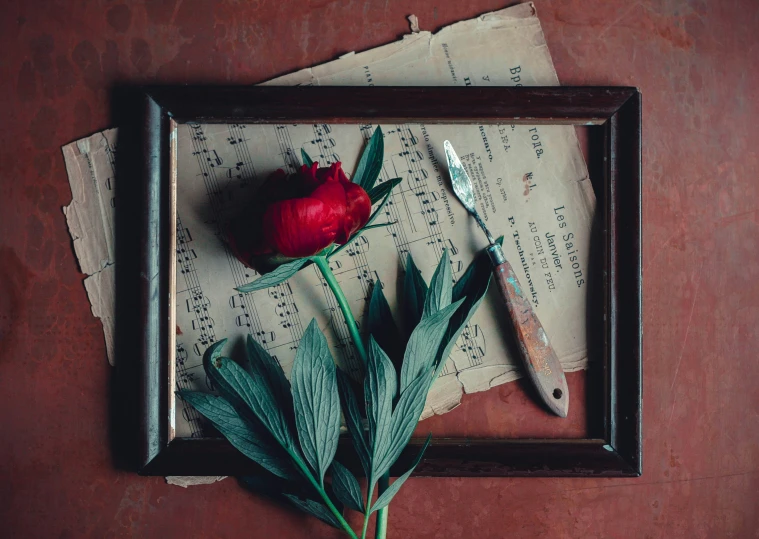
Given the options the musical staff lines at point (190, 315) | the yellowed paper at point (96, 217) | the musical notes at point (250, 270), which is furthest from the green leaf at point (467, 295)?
the yellowed paper at point (96, 217)

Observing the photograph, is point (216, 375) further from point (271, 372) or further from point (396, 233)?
point (396, 233)

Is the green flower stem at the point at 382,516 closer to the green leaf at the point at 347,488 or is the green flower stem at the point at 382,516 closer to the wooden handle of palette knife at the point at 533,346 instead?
the green leaf at the point at 347,488

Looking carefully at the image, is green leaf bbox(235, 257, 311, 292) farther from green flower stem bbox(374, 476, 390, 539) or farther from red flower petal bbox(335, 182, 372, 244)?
green flower stem bbox(374, 476, 390, 539)

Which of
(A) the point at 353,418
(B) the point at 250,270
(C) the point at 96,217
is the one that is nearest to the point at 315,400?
(A) the point at 353,418


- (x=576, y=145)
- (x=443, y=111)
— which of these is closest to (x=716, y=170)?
(x=576, y=145)

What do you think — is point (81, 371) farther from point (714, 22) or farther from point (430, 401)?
point (714, 22)

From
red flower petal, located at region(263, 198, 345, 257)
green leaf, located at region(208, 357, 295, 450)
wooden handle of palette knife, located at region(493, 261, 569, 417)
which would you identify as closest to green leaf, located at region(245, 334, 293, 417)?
green leaf, located at region(208, 357, 295, 450)
